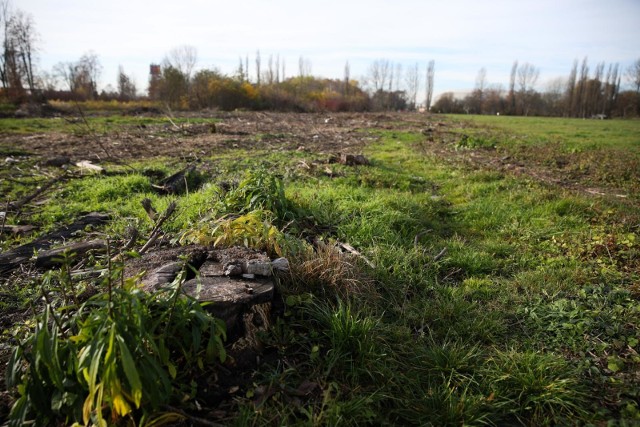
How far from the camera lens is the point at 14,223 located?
4645 millimetres

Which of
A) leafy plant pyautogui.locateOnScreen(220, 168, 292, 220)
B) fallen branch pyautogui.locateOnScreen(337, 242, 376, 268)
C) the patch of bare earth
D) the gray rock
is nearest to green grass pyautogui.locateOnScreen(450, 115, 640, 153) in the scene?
the patch of bare earth

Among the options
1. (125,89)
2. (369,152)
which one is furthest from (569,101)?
(125,89)

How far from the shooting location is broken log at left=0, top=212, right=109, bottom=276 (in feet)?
11.6

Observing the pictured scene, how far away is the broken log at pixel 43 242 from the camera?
3.54 metres

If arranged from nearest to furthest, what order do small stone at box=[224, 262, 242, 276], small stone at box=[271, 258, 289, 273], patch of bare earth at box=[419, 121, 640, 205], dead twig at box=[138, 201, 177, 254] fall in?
small stone at box=[224, 262, 242, 276]
small stone at box=[271, 258, 289, 273]
dead twig at box=[138, 201, 177, 254]
patch of bare earth at box=[419, 121, 640, 205]

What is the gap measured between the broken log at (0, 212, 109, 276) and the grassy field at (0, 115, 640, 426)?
0.90 ft

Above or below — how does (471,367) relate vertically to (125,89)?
below

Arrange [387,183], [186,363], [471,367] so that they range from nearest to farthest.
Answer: [186,363] → [471,367] → [387,183]

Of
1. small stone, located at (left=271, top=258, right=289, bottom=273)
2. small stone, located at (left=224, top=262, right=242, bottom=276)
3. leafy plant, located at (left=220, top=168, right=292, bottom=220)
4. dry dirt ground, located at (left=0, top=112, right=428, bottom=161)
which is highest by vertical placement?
dry dirt ground, located at (left=0, top=112, right=428, bottom=161)

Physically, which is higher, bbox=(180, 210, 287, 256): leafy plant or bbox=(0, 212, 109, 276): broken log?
bbox=(180, 210, 287, 256): leafy plant

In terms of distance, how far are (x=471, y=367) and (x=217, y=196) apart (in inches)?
144

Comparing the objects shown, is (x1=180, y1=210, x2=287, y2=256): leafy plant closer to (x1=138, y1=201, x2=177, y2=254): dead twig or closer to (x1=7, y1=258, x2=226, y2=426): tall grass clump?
(x1=138, y1=201, x2=177, y2=254): dead twig

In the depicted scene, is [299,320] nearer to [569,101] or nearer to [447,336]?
[447,336]

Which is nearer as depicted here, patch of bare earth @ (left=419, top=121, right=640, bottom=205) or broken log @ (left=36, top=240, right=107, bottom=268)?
broken log @ (left=36, top=240, right=107, bottom=268)
